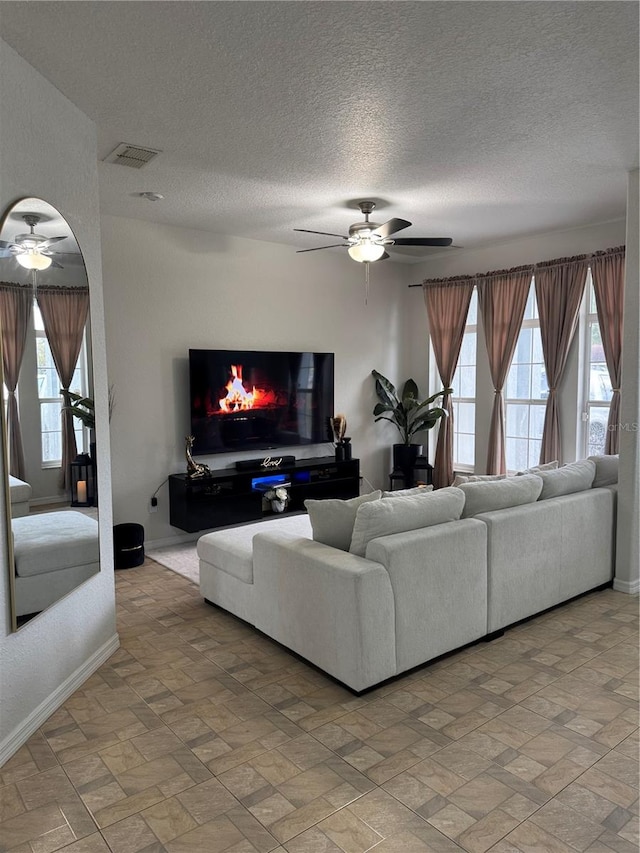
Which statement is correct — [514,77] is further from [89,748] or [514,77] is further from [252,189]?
[89,748]

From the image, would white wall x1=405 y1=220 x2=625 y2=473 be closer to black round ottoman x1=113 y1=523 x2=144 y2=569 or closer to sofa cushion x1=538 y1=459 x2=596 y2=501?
sofa cushion x1=538 y1=459 x2=596 y2=501

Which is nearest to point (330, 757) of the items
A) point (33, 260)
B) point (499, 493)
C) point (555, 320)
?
point (499, 493)

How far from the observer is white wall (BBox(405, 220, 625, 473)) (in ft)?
18.7

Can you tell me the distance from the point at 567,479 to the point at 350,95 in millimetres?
2723

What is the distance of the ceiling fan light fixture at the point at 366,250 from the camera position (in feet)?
15.7

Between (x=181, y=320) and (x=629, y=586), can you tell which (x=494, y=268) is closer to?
(x=181, y=320)

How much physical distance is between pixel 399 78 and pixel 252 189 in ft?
6.09

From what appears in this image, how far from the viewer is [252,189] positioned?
14.6 feet

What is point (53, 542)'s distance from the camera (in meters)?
2.86

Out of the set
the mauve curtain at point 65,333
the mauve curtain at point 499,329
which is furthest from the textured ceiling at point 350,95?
the mauve curtain at point 499,329

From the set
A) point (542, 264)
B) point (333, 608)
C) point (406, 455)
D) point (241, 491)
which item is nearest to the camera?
point (333, 608)

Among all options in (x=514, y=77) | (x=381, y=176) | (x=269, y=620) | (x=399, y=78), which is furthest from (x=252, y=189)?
(x=269, y=620)

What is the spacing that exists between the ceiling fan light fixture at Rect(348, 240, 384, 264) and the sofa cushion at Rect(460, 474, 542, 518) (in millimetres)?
2123

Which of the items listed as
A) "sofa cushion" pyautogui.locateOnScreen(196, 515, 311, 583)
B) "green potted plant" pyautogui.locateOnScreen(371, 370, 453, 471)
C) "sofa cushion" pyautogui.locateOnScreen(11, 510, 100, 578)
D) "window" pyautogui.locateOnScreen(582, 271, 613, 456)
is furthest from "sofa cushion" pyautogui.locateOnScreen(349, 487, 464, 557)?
"green potted plant" pyautogui.locateOnScreen(371, 370, 453, 471)
